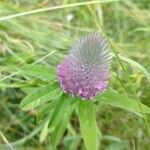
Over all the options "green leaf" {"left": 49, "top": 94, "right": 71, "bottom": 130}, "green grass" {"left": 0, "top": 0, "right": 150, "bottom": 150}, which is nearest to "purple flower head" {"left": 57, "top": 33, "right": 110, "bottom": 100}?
"green leaf" {"left": 49, "top": 94, "right": 71, "bottom": 130}

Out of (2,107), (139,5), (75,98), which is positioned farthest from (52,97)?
(139,5)

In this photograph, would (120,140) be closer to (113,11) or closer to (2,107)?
(2,107)

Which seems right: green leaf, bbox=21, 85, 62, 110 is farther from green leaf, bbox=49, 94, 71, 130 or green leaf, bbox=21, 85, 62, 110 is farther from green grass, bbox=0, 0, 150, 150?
green grass, bbox=0, 0, 150, 150

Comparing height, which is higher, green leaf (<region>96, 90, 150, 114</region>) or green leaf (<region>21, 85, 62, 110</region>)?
green leaf (<region>21, 85, 62, 110</region>)

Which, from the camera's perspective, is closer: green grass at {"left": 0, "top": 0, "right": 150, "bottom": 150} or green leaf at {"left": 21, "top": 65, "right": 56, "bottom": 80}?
green leaf at {"left": 21, "top": 65, "right": 56, "bottom": 80}

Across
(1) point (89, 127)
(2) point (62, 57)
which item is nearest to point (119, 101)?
(1) point (89, 127)

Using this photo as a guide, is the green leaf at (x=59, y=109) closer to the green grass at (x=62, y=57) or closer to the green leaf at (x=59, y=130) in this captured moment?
the green leaf at (x=59, y=130)
